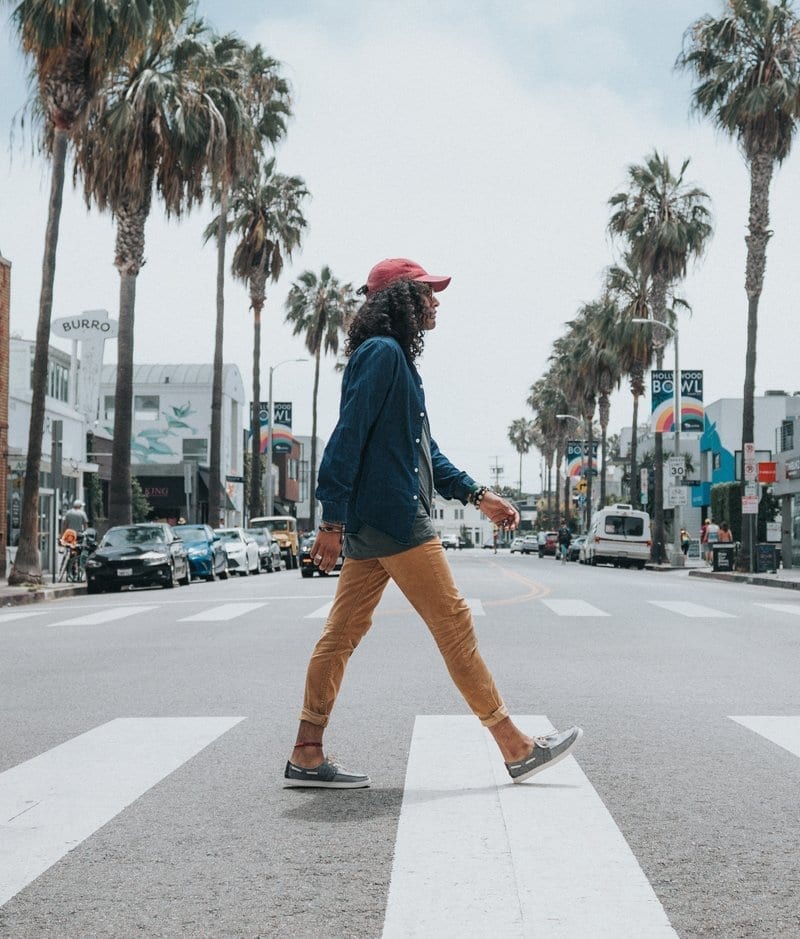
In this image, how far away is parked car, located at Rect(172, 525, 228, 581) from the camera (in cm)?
3111

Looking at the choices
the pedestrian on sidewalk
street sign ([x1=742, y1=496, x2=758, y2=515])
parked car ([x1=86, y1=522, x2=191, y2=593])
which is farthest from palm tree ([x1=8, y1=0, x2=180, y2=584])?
the pedestrian on sidewalk

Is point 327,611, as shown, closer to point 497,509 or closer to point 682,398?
point 497,509

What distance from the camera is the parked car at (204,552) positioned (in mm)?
31109

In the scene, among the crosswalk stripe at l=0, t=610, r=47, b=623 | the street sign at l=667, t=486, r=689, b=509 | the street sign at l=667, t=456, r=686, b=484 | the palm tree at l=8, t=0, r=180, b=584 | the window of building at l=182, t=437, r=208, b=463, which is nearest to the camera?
the crosswalk stripe at l=0, t=610, r=47, b=623

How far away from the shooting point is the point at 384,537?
5.32 m

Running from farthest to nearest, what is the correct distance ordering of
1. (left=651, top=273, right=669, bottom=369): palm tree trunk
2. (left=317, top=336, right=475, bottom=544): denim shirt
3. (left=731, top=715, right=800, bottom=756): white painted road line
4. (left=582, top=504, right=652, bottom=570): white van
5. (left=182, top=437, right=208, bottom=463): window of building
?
(left=182, top=437, right=208, bottom=463): window of building
(left=582, top=504, right=652, bottom=570): white van
(left=651, top=273, right=669, bottom=369): palm tree trunk
(left=731, top=715, right=800, bottom=756): white painted road line
(left=317, top=336, right=475, bottom=544): denim shirt

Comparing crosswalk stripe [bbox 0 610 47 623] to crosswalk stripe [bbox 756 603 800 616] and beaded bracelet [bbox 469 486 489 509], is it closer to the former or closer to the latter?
crosswalk stripe [bbox 756 603 800 616]

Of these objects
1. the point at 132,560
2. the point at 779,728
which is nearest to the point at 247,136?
the point at 132,560

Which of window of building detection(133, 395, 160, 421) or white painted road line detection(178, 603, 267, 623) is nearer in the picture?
white painted road line detection(178, 603, 267, 623)

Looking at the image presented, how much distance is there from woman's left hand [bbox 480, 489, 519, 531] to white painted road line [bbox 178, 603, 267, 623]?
9551mm

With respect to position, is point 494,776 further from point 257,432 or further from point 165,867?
point 257,432

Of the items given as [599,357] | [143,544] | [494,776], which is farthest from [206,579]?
[599,357]

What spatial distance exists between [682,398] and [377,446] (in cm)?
4105

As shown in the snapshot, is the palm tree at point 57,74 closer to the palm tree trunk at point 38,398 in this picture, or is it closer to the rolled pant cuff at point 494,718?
the palm tree trunk at point 38,398
